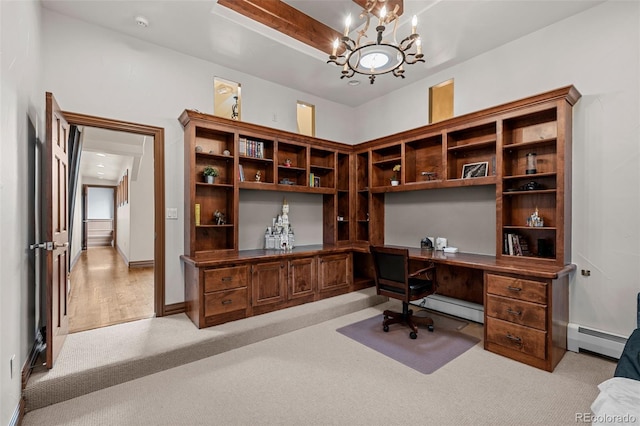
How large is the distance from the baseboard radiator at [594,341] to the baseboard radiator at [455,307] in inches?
33.1

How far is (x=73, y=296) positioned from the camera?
168 inches

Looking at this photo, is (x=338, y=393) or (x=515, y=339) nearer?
(x=338, y=393)

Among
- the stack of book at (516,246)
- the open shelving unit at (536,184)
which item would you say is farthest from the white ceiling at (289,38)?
the stack of book at (516,246)

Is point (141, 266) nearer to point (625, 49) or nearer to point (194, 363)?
point (194, 363)

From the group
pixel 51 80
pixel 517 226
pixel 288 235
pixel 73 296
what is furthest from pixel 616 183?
pixel 73 296

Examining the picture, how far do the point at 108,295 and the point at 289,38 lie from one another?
4.23 metres

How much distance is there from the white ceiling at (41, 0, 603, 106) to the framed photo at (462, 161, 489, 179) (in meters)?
1.32

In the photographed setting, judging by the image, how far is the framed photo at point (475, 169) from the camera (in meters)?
3.51

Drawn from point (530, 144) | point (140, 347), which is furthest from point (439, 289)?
point (140, 347)

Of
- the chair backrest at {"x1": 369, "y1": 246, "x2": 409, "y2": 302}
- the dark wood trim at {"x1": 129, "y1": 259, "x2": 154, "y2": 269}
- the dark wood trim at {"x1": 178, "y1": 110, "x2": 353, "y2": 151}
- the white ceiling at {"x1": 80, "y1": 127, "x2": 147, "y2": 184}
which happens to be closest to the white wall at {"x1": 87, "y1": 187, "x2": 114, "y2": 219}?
the white ceiling at {"x1": 80, "y1": 127, "x2": 147, "y2": 184}

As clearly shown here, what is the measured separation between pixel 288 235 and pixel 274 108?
183cm

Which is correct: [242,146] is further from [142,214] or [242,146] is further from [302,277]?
[142,214]

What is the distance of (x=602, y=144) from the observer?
9.05 feet

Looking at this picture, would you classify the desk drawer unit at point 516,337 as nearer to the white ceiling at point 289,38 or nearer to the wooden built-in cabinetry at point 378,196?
the wooden built-in cabinetry at point 378,196
